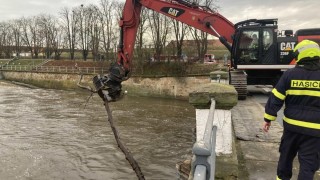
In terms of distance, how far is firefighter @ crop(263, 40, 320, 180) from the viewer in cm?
342

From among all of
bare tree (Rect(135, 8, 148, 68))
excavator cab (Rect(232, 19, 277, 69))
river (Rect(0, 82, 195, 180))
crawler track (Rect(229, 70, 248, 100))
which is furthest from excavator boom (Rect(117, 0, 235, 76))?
bare tree (Rect(135, 8, 148, 68))

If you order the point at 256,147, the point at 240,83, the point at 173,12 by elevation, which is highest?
the point at 173,12

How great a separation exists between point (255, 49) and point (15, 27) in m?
69.5

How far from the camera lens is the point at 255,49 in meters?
13.1

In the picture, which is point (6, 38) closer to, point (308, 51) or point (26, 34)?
point (26, 34)

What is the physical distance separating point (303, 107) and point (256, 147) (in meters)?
2.06

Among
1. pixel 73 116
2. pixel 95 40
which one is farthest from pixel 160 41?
pixel 73 116

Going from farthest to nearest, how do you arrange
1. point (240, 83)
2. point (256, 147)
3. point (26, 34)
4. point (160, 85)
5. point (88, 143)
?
point (26, 34), point (160, 85), point (88, 143), point (240, 83), point (256, 147)

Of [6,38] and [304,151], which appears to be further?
[6,38]

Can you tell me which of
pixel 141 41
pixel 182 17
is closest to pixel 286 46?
pixel 182 17

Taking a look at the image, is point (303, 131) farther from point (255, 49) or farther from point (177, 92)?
point (177, 92)

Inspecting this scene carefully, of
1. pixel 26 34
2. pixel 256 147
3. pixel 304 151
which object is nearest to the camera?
pixel 304 151

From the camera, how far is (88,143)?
12.9m

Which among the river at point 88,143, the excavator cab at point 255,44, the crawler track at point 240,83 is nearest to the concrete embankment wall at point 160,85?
the river at point 88,143
